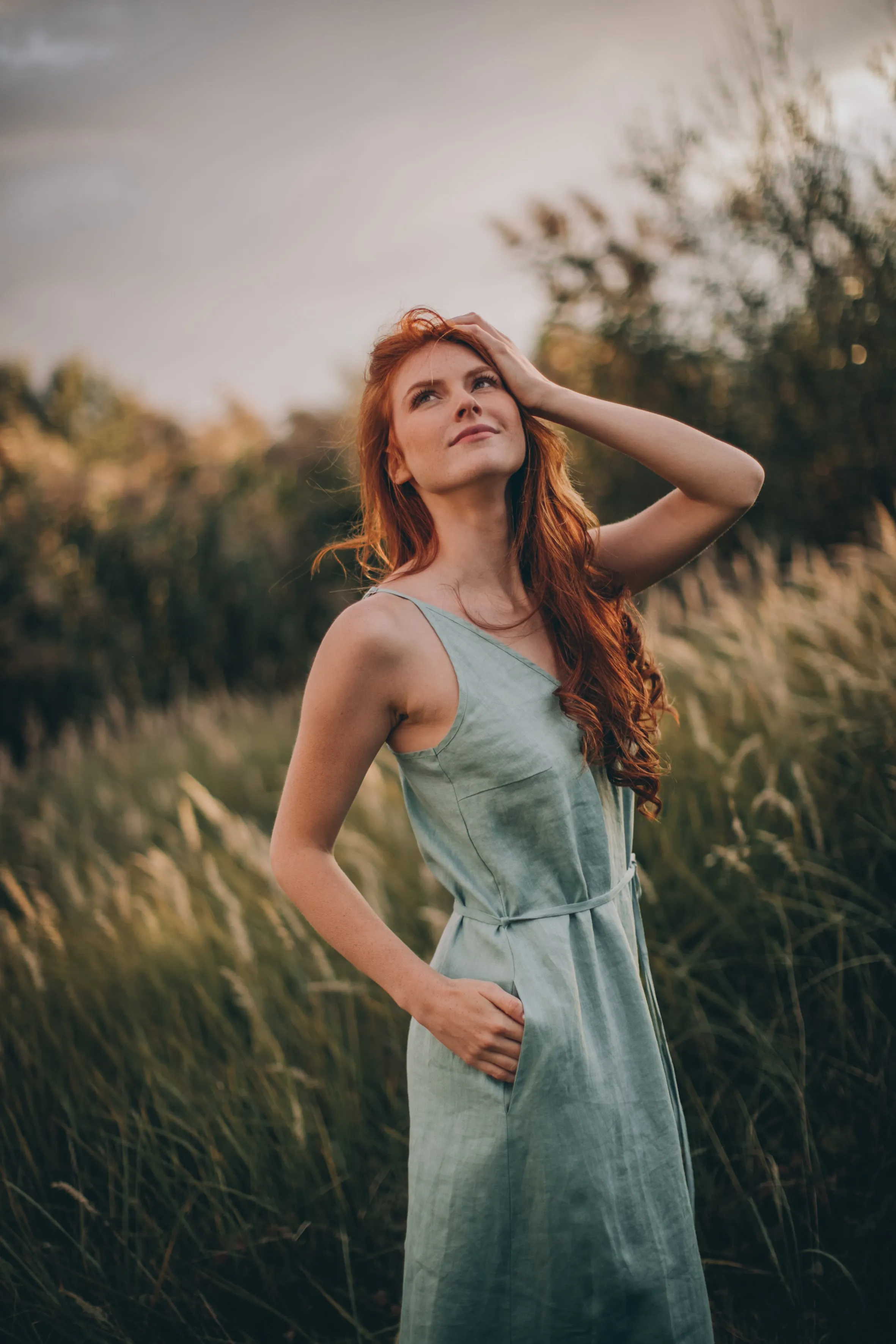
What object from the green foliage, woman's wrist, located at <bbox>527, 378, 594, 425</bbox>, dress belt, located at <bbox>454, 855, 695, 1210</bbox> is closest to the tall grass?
dress belt, located at <bbox>454, 855, 695, 1210</bbox>

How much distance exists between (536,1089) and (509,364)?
4.02 feet

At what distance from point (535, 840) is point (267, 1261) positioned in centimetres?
153

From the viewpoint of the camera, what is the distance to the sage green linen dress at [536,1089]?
127cm

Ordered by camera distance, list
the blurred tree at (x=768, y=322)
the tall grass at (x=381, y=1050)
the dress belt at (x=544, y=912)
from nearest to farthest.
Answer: the dress belt at (x=544, y=912) < the tall grass at (x=381, y=1050) < the blurred tree at (x=768, y=322)

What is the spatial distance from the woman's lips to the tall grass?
1.25m

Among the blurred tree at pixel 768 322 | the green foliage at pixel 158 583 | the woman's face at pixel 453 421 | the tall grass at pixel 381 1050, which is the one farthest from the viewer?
the green foliage at pixel 158 583

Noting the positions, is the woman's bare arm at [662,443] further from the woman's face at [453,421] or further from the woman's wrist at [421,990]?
the woman's wrist at [421,990]

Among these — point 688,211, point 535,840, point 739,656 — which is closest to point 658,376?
point 688,211

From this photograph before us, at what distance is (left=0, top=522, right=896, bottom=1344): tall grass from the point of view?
6.45 feet

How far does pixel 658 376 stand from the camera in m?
6.52

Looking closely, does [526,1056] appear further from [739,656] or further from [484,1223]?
[739,656]

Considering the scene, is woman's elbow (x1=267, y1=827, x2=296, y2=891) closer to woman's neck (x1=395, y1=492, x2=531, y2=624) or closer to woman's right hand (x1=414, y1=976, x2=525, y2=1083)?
woman's right hand (x1=414, y1=976, x2=525, y2=1083)

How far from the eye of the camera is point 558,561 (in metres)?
1.58

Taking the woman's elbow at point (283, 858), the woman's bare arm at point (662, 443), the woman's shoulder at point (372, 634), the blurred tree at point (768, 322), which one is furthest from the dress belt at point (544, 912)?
the blurred tree at point (768, 322)
